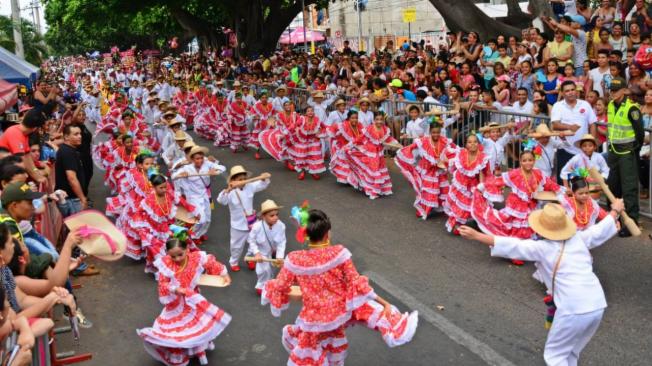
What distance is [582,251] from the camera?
5535 mm

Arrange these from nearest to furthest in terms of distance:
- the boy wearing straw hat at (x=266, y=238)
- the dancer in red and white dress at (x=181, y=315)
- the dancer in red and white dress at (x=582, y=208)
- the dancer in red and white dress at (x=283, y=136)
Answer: the dancer in red and white dress at (x=181, y=315) < the dancer in red and white dress at (x=582, y=208) < the boy wearing straw hat at (x=266, y=238) < the dancer in red and white dress at (x=283, y=136)

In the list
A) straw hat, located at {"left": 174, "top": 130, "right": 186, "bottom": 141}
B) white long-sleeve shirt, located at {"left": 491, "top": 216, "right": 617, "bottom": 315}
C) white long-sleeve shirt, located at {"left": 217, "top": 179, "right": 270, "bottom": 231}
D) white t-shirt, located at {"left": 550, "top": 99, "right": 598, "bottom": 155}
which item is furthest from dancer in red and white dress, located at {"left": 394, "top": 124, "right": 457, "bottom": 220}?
white long-sleeve shirt, located at {"left": 491, "top": 216, "right": 617, "bottom": 315}

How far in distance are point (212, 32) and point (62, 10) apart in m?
7.58

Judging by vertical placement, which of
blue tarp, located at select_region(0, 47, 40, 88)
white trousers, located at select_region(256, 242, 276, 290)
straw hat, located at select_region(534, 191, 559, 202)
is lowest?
white trousers, located at select_region(256, 242, 276, 290)

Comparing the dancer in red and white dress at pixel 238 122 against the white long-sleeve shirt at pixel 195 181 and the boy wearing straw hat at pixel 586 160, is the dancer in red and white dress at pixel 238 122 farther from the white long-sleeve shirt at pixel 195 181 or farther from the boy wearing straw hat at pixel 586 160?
the boy wearing straw hat at pixel 586 160

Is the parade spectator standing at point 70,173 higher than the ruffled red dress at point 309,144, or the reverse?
the parade spectator standing at point 70,173

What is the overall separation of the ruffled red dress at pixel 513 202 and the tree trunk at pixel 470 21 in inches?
368

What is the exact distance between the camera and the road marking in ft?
21.3

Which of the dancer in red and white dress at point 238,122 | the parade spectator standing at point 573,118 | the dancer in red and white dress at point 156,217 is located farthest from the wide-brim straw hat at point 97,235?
the dancer in red and white dress at point 238,122

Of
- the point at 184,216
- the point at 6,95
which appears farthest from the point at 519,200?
the point at 6,95

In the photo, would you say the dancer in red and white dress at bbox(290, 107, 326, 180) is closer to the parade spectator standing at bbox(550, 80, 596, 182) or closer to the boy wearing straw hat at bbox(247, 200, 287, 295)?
the parade spectator standing at bbox(550, 80, 596, 182)

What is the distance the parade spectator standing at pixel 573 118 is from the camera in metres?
10.3

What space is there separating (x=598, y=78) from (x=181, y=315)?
28.0 feet

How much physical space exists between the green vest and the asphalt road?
1.25 meters
